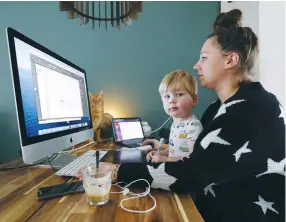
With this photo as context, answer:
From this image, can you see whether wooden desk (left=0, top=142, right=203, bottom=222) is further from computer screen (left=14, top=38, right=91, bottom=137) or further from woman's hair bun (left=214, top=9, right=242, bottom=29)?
woman's hair bun (left=214, top=9, right=242, bottom=29)

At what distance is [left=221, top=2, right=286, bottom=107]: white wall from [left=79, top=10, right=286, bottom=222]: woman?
82 centimetres

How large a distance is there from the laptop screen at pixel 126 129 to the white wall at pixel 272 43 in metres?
0.89

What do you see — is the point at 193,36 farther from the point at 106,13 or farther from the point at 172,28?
the point at 106,13

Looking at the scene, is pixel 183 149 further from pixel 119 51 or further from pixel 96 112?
pixel 119 51

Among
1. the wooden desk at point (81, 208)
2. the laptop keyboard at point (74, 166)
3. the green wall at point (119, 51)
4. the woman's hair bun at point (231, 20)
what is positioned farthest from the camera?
the green wall at point (119, 51)

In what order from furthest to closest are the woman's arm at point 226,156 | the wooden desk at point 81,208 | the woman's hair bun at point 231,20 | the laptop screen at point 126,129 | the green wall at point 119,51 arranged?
the green wall at point 119,51 < the laptop screen at point 126,129 < the woman's hair bun at point 231,20 < the woman's arm at point 226,156 < the wooden desk at point 81,208

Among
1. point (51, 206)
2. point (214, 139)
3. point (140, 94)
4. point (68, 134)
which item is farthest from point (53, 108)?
point (140, 94)

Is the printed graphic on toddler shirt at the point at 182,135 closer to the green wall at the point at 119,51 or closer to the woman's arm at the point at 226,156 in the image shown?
the woman's arm at the point at 226,156

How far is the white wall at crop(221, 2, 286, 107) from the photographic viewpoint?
1.33m

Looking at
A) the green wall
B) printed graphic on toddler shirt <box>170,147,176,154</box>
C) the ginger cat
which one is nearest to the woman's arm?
printed graphic on toddler shirt <box>170,147,176,154</box>

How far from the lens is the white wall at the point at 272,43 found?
4.37 ft

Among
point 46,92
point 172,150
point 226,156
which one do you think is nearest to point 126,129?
point 172,150

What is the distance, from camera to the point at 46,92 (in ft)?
2.40

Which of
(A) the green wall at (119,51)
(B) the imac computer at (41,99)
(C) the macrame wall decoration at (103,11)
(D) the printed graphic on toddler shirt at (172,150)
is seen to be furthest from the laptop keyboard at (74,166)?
(C) the macrame wall decoration at (103,11)
